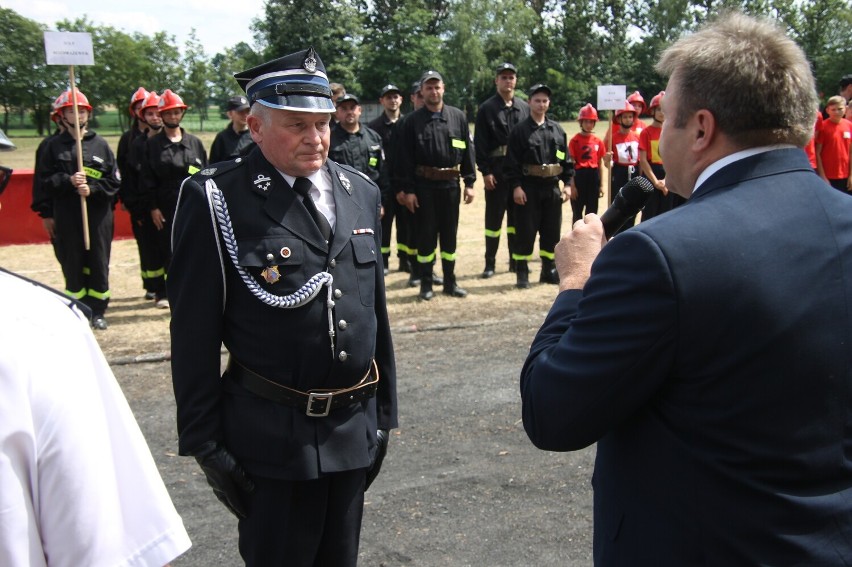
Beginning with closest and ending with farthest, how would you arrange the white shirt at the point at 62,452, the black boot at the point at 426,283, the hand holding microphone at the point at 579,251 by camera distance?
the white shirt at the point at 62,452 → the hand holding microphone at the point at 579,251 → the black boot at the point at 426,283

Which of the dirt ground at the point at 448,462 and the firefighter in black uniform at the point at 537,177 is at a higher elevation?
the firefighter in black uniform at the point at 537,177

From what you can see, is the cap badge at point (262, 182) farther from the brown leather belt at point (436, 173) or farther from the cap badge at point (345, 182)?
the brown leather belt at point (436, 173)

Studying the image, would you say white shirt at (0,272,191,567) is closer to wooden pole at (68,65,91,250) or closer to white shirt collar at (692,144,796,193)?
white shirt collar at (692,144,796,193)

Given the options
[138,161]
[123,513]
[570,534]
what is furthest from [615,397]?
[138,161]

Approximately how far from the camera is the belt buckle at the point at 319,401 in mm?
2861

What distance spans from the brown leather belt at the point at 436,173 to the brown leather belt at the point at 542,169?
0.98m

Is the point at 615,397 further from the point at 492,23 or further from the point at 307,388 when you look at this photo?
the point at 492,23

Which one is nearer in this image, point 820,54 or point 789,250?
point 789,250

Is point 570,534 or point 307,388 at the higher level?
point 307,388

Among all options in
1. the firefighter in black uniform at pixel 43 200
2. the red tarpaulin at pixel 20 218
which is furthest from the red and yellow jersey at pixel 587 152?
the red tarpaulin at pixel 20 218

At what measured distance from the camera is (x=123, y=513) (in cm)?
157

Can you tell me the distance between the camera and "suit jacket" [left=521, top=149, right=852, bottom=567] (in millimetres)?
1717

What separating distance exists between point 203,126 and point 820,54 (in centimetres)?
3942

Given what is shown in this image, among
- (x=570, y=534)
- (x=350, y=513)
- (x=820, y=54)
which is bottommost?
(x=570, y=534)
